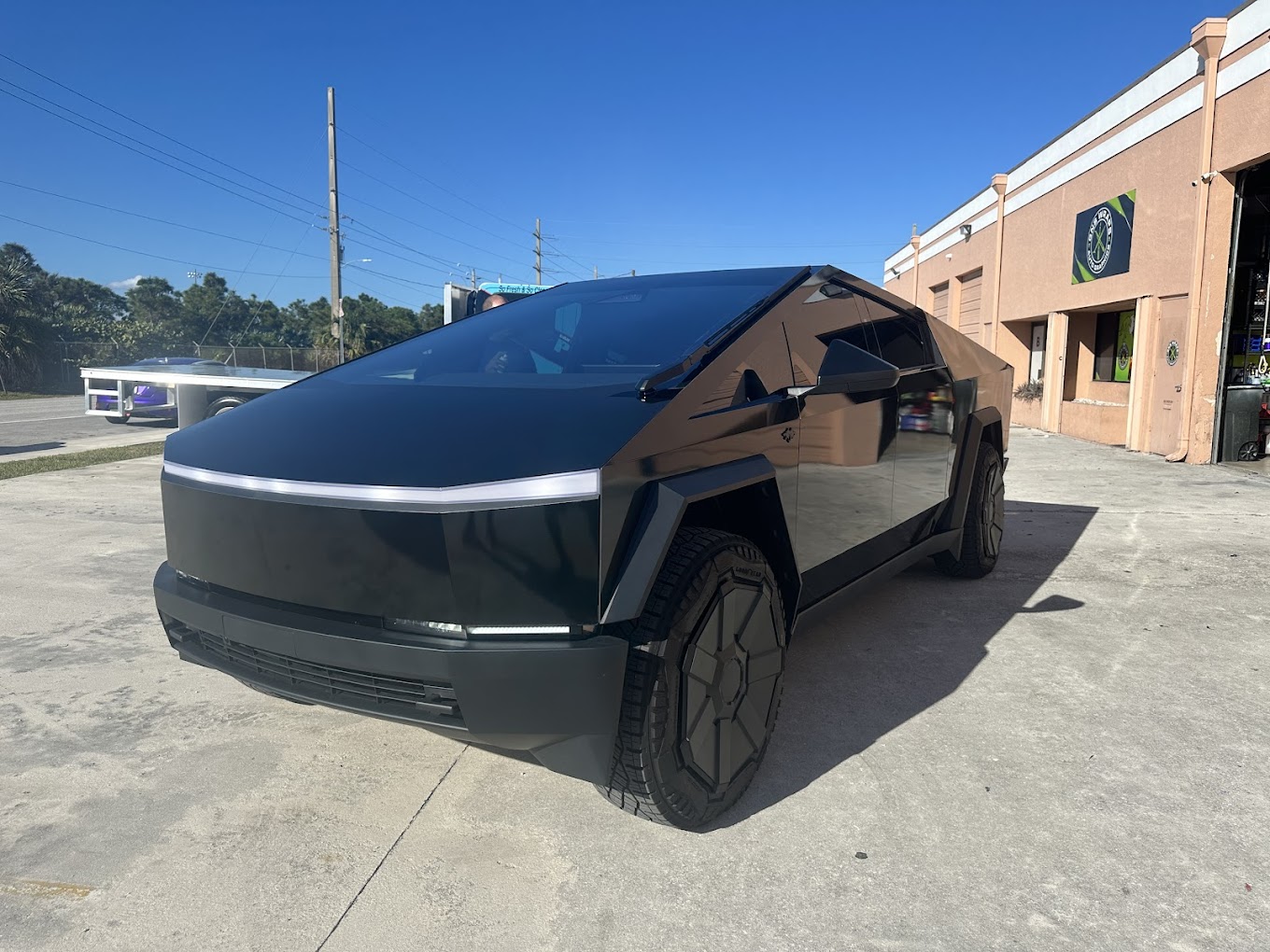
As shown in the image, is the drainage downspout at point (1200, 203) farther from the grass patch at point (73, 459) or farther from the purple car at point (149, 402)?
the purple car at point (149, 402)

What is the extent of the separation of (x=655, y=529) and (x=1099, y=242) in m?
15.8

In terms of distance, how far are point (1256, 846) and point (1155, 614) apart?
7.93 ft

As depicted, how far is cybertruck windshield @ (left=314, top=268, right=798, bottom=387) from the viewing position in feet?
9.36

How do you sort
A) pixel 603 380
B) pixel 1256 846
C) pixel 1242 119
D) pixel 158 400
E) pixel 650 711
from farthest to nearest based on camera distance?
pixel 158 400
pixel 1242 119
pixel 603 380
pixel 1256 846
pixel 650 711

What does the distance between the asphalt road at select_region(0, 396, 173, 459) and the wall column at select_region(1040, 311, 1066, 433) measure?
16620mm

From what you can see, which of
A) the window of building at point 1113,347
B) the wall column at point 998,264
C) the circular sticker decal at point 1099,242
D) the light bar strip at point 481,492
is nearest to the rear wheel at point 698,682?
the light bar strip at point 481,492

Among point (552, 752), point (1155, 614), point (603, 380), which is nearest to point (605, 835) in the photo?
point (552, 752)

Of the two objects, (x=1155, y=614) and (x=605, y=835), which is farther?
(x=1155, y=614)

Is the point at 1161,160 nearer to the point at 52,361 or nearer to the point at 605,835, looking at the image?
the point at 605,835

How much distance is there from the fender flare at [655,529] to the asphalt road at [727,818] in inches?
29.9

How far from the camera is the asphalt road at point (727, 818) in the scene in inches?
81.2

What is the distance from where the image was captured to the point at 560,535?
6.57 feet

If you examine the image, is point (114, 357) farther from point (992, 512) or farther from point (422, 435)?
point (422, 435)

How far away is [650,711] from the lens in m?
2.14
